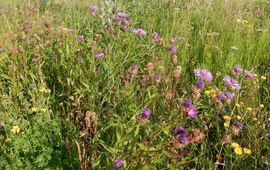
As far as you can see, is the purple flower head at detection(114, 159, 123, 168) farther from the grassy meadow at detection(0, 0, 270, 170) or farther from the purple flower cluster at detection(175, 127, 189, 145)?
the purple flower cluster at detection(175, 127, 189, 145)

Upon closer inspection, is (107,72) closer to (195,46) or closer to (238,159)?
(238,159)

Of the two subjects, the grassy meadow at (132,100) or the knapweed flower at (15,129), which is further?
the knapweed flower at (15,129)

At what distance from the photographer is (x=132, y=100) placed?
1.61m

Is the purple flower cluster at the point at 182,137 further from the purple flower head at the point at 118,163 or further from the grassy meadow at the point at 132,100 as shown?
the purple flower head at the point at 118,163

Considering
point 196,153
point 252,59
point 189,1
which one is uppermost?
point 189,1

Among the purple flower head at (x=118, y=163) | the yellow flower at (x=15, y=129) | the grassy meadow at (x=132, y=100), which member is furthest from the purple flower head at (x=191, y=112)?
the yellow flower at (x=15, y=129)

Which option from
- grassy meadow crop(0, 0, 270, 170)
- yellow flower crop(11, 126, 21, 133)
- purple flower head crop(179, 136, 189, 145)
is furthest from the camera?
yellow flower crop(11, 126, 21, 133)

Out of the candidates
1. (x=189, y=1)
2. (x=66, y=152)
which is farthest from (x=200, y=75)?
(x=189, y=1)

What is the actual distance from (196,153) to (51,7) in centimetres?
407

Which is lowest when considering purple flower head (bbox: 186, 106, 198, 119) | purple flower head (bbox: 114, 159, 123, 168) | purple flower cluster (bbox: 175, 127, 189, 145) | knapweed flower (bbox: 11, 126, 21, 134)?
knapweed flower (bbox: 11, 126, 21, 134)

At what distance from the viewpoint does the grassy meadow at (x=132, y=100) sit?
1.44 meters

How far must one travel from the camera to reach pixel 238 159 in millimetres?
1823

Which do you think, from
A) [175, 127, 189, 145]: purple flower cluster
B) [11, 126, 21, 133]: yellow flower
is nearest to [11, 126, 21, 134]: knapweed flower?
[11, 126, 21, 133]: yellow flower

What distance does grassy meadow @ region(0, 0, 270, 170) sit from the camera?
56.6 inches
